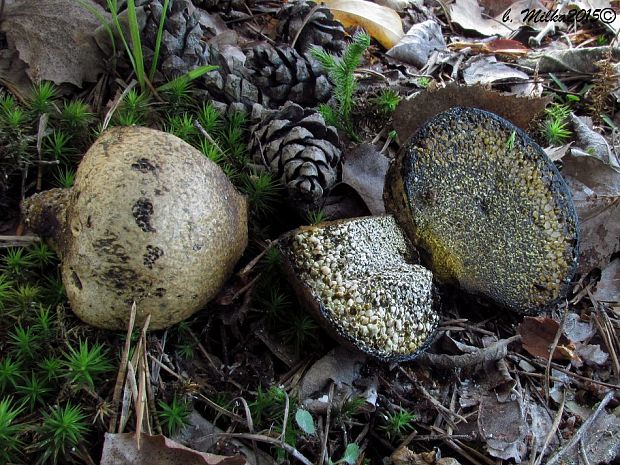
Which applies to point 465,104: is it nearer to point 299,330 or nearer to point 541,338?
point 541,338

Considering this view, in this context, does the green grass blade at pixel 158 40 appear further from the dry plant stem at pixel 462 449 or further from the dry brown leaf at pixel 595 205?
the dry brown leaf at pixel 595 205

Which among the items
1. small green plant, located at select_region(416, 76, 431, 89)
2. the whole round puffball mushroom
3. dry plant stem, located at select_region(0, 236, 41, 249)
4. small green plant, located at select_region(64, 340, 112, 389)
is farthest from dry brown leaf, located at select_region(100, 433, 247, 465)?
small green plant, located at select_region(416, 76, 431, 89)

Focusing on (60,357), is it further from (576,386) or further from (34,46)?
(576,386)

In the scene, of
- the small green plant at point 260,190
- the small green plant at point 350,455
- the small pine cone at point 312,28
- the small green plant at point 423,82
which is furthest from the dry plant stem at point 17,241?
the small green plant at point 423,82

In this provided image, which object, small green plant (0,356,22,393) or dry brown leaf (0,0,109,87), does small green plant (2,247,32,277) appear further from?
dry brown leaf (0,0,109,87)

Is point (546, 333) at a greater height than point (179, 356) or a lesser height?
greater

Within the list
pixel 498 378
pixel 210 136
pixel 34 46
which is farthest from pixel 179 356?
pixel 34 46

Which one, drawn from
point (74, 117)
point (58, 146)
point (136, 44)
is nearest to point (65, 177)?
point (58, 146)
